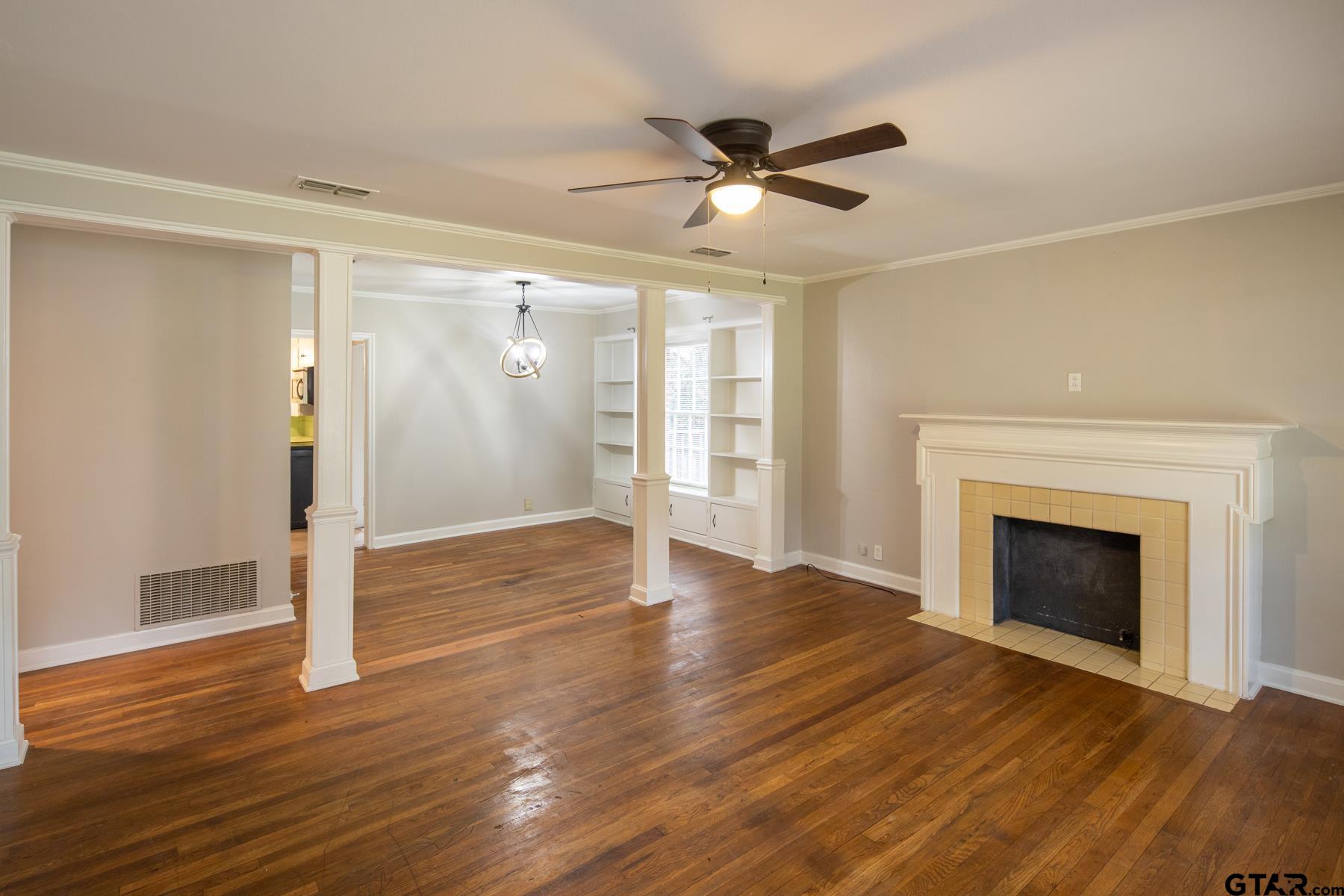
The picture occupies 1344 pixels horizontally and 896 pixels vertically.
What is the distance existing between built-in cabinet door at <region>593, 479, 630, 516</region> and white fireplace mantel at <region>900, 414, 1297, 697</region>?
176 inches

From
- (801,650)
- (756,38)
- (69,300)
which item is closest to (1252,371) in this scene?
(801,650)

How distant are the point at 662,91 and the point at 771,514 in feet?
13.3

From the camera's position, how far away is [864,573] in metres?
5.48

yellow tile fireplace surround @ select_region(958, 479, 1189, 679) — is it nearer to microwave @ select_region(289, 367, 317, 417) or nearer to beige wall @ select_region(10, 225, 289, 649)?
beige wall @ select_region(10, 225, 289, 649)

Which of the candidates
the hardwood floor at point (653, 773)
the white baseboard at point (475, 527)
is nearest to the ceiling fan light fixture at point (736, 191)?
the hardwood floor at point (653, 773)

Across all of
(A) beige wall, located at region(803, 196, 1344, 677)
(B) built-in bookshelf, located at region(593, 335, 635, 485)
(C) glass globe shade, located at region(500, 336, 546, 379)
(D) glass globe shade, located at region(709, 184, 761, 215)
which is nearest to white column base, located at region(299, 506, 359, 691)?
(D) glass globe shade, located at region(709, 184, 761, 215)

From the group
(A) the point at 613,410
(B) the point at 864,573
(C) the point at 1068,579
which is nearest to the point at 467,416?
(A) the point at 613,410

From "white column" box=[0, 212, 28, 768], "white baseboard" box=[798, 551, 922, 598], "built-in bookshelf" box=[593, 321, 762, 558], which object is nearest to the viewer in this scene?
"white column" box=[0, 212, 28, 768]

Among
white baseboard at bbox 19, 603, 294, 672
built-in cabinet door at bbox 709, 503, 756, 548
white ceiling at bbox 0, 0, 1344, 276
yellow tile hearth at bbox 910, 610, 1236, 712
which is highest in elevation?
white ceiling at bbox 0, 0, 1344, 276

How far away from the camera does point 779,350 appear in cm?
572

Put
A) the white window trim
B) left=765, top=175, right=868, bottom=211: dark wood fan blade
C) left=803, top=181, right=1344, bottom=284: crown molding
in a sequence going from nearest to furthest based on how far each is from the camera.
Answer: left=765, top=175, right=868, bottom=211: dark wood fan blade, left=803, top=181, right=1344, bottom=284: crown molding, the white window trim

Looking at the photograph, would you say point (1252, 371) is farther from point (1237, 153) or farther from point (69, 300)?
point (69, 300)

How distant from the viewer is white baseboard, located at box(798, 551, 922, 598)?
5156 mm

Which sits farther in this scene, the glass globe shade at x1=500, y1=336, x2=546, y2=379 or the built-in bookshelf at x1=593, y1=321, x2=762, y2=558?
the glass globe shade at x1=500, y1=336, x2=546, y2=379
